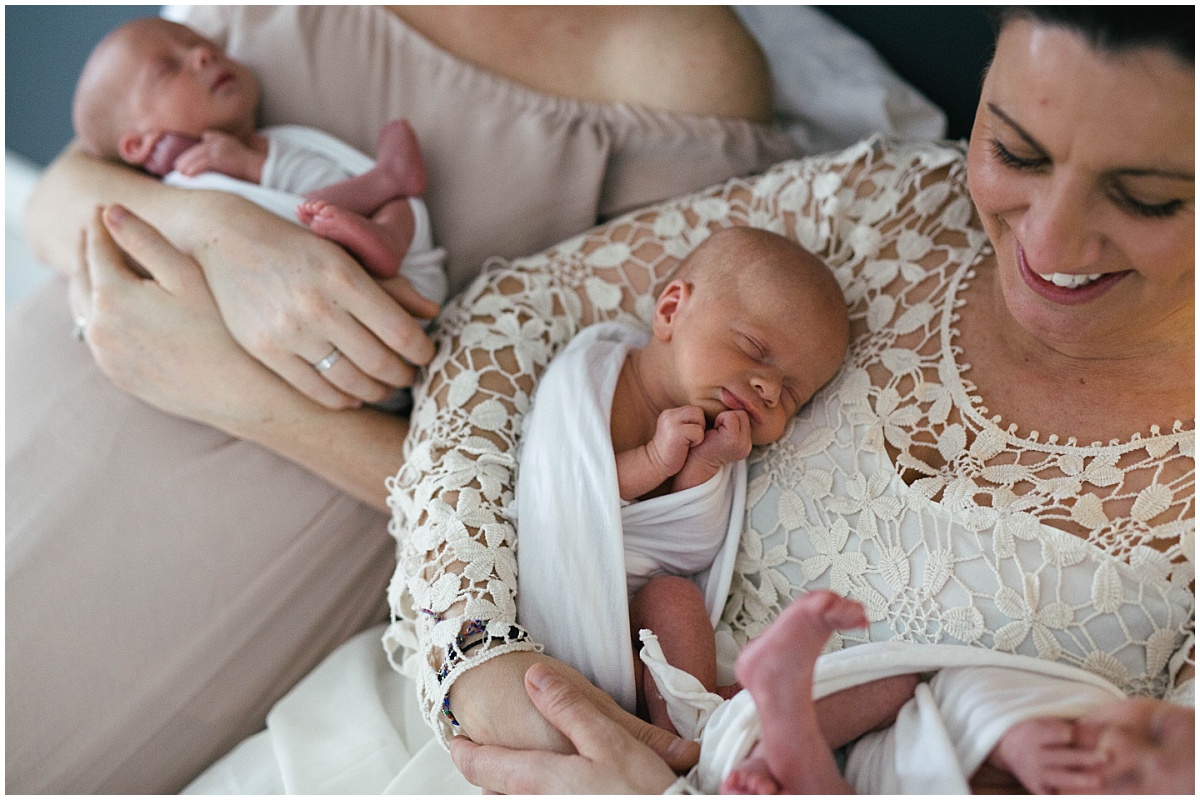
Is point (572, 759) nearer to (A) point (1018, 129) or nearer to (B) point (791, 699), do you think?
(B) point (791, 699)

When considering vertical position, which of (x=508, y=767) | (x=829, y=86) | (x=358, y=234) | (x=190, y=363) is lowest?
(x=508, y=767)

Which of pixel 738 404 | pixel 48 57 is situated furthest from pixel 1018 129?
pixel 48 57

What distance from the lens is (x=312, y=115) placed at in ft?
5.49

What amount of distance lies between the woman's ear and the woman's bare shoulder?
437 millimetres

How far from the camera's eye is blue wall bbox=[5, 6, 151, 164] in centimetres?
244

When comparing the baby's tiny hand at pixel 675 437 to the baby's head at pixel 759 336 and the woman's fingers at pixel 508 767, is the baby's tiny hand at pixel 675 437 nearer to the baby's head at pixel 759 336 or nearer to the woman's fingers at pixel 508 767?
the baby's head at pixel 759 336

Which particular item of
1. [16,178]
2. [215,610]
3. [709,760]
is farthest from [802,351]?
[16,178]

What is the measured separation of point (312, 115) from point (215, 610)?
816 millimetres

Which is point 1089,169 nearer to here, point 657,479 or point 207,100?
point 657,479

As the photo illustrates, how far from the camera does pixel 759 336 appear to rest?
1210 mm

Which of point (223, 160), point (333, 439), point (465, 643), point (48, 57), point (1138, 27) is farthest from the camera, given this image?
point (48, 57)

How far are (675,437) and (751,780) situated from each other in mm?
411

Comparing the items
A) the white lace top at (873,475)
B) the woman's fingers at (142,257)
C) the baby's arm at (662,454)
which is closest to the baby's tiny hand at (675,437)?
the baby's arm at (662,454)

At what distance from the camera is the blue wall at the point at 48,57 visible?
2443 mm
